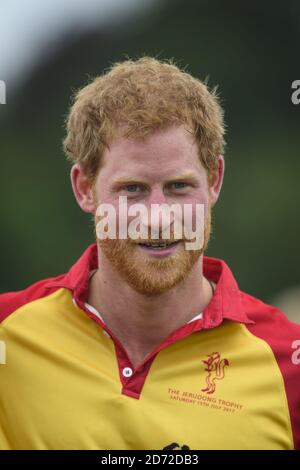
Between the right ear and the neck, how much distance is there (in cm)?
28

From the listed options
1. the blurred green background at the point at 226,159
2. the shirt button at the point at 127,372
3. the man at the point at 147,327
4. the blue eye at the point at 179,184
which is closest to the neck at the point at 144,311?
the man at the point at 147,327

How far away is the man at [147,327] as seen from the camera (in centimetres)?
343

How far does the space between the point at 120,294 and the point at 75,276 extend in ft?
0.86

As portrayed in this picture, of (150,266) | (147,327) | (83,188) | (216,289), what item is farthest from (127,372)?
(83,188)

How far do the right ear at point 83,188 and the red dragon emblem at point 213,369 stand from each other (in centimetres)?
84

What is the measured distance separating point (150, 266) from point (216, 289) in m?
0.44

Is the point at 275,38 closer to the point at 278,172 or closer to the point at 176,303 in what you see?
the point at 278,172

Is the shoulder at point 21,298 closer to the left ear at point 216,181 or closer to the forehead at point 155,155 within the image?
the forehead at point 155,155

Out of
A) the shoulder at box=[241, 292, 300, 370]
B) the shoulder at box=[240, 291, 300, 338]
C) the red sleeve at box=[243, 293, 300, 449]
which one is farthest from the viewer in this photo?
the shoulder at box=[240, 291, 300, 338]

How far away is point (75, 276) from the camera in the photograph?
3904 millimetres

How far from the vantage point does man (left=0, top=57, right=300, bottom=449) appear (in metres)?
3.43

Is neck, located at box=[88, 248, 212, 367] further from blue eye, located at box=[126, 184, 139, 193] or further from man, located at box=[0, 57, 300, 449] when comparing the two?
blue eye, located at box=[126, 184, 139, 193]

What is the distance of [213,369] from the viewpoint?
3.58 m

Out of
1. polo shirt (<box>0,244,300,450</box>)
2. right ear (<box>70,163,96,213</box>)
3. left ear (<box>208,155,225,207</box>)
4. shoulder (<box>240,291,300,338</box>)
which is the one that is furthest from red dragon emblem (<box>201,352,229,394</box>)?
right ear (<box>70,163,96,213</box>)
